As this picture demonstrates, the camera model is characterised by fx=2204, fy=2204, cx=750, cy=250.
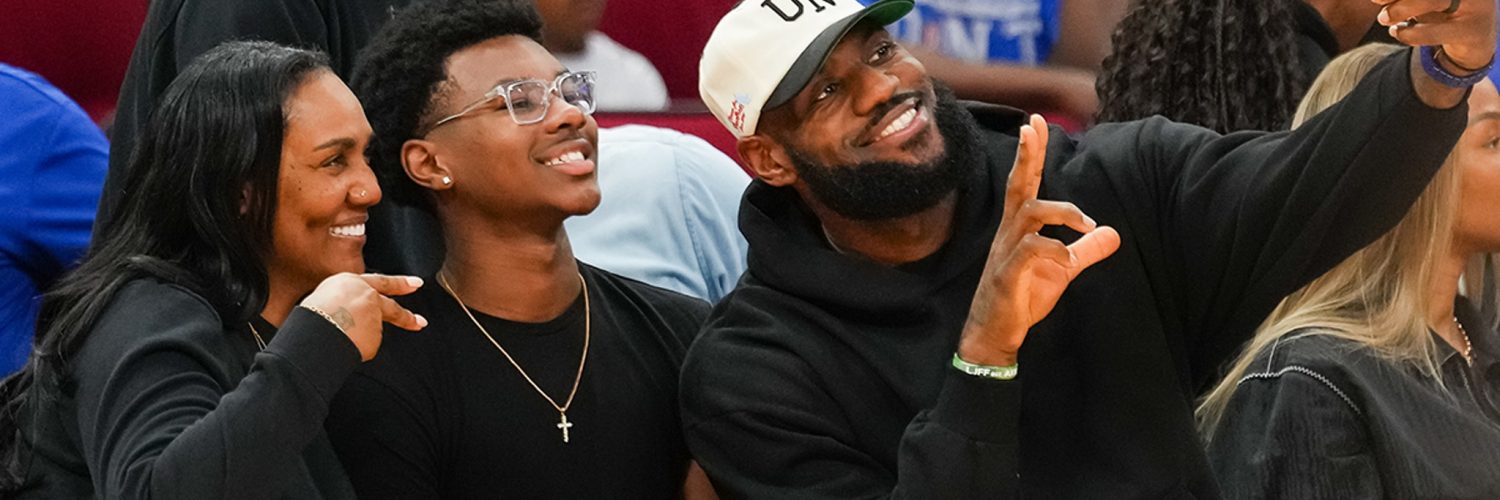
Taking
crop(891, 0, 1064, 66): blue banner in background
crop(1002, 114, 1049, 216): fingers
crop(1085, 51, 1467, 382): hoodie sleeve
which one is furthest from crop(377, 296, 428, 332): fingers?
crop(891, 0, 1064, 66): blue banner in background

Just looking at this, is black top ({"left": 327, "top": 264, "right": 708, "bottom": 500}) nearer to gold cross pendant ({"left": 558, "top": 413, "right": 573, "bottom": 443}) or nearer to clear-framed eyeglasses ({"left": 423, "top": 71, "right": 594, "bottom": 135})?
gold cross pendant ({"left": 558, "top": 413, "right": 573, "bottom": 443})

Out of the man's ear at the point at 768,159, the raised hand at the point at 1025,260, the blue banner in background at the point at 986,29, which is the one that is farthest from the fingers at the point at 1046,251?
Answer: the blue banner in background at the point at 986,29

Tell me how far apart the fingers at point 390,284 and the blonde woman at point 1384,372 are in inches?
45.7

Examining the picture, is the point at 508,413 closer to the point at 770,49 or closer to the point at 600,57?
the point at 770,49

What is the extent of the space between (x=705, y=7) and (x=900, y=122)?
2173mm

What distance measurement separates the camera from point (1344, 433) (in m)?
2.97

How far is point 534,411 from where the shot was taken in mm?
2916

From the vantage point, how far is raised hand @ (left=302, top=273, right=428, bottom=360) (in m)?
2.54

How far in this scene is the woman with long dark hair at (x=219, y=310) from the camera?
8.05 feet

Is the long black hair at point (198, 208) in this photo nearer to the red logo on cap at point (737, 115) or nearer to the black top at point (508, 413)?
the black top at point (508, 413)

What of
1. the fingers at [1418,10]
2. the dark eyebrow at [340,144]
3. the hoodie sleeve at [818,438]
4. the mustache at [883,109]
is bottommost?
the hoodie sleeve at [818,438]

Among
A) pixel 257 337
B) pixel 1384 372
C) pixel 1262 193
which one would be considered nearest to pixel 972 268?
pixel 1262 193

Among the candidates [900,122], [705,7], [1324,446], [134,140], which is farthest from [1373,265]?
[705,7]

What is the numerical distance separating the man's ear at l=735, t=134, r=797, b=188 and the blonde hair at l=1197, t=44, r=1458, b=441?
Result: 711mm
